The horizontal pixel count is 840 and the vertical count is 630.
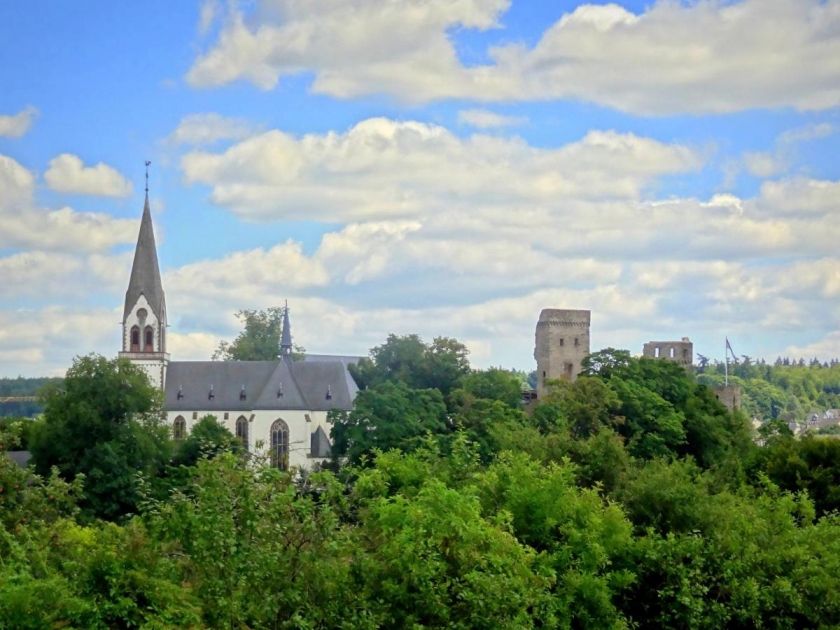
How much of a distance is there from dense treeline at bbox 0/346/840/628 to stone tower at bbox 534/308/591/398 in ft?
146

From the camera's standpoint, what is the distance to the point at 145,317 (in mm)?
107688

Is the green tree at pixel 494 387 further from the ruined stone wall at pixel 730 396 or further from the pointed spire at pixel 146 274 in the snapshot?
the pointed spire at pixel 146 274

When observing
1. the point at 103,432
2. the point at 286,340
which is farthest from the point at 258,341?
the point at 103,432

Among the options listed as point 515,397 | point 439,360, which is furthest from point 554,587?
point 439,360

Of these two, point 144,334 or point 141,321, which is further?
point 141,321

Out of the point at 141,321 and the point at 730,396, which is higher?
the point at 141,321

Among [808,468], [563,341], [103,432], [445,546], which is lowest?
[445,546]

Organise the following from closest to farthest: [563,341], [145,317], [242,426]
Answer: [563,341], [242,426], [145,317]

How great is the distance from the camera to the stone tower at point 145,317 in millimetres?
106750

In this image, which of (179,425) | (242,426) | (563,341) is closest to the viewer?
(563,341)

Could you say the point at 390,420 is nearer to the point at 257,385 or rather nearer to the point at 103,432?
the point at 103,432

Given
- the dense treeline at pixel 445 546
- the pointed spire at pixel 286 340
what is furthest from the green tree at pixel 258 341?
the dense treeline at pixel 445 546

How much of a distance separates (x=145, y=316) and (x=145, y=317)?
0.08 metres

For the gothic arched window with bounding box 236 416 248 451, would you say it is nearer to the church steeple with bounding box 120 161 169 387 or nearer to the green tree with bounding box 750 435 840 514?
the church steeple with bounding box 120 161 169 387
